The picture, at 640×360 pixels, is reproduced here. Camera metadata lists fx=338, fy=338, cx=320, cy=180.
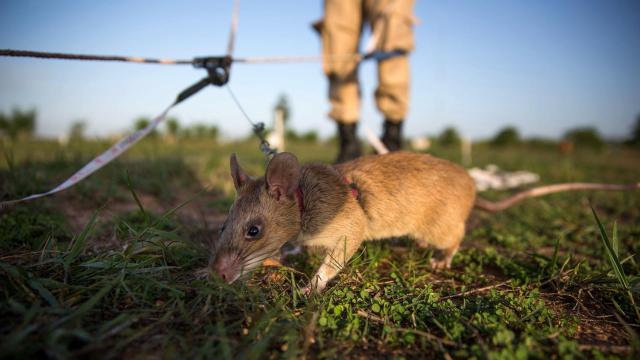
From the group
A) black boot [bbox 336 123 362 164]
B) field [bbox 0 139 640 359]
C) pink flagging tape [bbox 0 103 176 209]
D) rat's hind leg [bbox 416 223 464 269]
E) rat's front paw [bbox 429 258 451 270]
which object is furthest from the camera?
black boot [bbox 336 123 362 164]

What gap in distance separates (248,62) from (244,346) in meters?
2.50

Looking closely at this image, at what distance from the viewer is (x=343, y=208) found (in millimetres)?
2480

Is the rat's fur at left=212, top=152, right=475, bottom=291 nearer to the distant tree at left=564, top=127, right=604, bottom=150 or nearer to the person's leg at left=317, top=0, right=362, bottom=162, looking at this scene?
the person's leg at left=317, top=0, right=362, bottom=162

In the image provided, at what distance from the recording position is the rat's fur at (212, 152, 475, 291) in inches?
82.4

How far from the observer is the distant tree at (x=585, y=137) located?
3002 centimetres

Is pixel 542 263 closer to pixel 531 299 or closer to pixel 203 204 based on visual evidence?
pixel 531 299

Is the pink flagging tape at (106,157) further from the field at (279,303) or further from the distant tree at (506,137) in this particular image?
the distant tree at (506,137)

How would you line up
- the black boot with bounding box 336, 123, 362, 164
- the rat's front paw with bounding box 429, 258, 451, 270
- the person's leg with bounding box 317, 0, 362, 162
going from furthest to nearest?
the black boot with bounding box 336, 123, 362, 164, the person's leg with bounding box 317, 0, 362, 162, the rat's front paw with bounding box 429, 258, 451, 270

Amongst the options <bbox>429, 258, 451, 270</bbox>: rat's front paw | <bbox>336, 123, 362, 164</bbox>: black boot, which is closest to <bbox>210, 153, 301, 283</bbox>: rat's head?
<bbox>429, 258, 451, 270</bbox>: rat's front paw

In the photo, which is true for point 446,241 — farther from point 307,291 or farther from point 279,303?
point 279,303

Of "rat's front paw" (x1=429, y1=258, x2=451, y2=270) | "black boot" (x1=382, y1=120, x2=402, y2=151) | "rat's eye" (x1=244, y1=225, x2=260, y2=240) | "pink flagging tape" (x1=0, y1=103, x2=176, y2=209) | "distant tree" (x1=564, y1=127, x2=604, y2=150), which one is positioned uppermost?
"pink flagging tape" (x1=0, y1=103, x2=176, y2=209)

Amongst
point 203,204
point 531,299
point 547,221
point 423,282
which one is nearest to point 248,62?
point 203,204

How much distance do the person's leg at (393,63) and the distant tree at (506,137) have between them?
98.0ft

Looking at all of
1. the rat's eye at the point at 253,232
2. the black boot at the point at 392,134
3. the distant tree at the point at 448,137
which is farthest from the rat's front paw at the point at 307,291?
the distant tree at the point at 448,137
